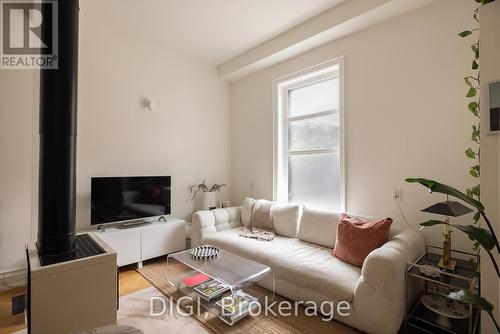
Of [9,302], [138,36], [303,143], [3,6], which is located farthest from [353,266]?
[3,6]

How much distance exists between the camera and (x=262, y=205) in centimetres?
339

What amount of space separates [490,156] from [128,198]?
135 inches

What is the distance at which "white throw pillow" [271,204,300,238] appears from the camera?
3014 mm

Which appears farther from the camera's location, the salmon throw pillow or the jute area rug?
the salmon throw pillow

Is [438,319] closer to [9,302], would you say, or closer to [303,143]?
[303,143]

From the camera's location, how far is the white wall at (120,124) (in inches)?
100.0

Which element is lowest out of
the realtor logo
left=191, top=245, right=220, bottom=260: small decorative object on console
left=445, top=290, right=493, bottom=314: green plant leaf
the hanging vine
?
left=191, top=245, right=220, bottom=260: small decorative object on console

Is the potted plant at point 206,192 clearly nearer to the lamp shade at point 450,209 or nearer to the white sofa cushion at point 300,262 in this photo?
the white sofa cushion at point 300,262

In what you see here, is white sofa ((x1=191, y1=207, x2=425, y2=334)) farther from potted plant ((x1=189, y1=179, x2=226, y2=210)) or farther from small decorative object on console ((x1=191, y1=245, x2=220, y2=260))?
potted plant ((x1=189, y1=179, x2=226, y2=210))

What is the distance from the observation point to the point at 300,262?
87.9 inches

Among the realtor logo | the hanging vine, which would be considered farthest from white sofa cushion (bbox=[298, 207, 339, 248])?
the realtor logo

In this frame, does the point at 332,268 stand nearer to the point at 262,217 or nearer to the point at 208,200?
the point at 262,217

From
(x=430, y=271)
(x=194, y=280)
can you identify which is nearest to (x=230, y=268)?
(x=194, y=280)

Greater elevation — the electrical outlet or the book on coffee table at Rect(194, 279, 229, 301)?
the electrical outlet
